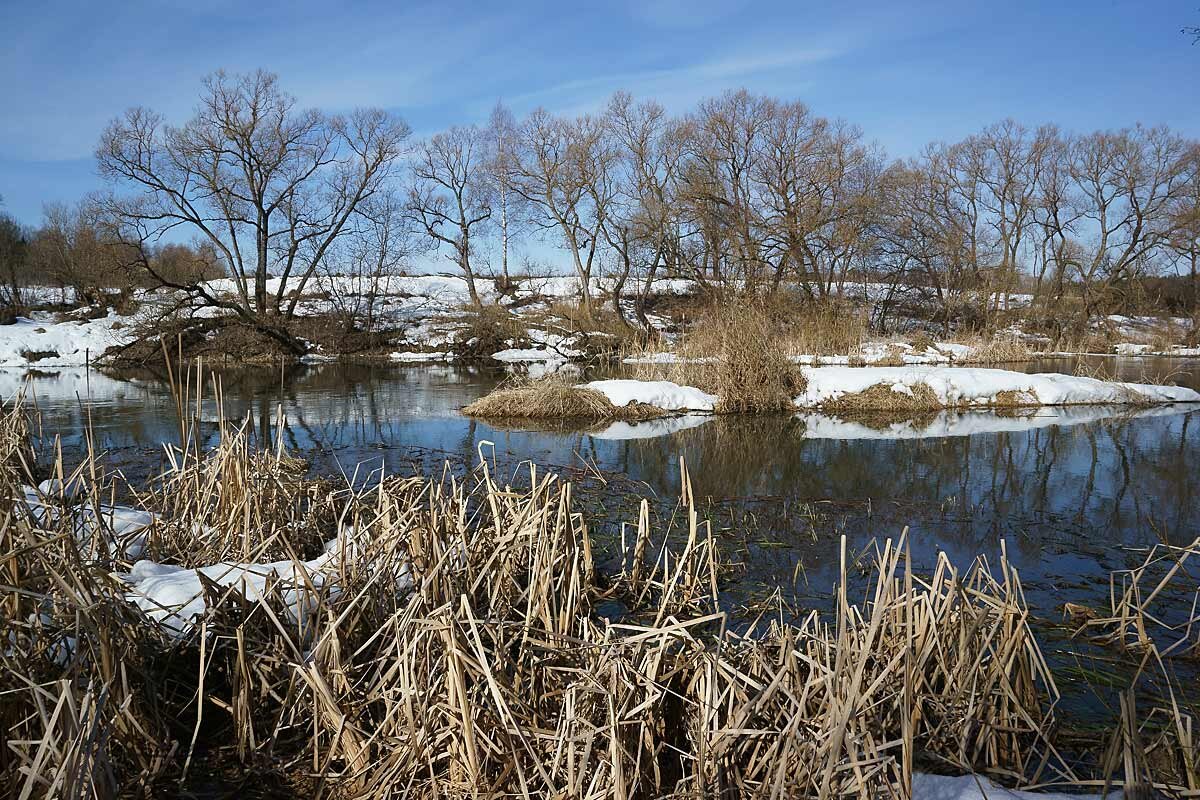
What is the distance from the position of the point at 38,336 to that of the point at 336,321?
983 centimetres

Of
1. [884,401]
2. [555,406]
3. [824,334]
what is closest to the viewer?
[555,406]

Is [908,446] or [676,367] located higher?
[676,367]

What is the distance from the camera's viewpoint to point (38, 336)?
84.6 ft

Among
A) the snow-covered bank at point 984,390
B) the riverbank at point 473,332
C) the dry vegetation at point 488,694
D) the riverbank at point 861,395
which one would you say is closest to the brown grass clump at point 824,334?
the riverbank at point 473,332

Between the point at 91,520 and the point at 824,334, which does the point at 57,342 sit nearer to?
the point at 824,334

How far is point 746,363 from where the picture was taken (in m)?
13.7

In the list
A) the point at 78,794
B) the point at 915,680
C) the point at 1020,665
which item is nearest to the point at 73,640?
the point at 78,794

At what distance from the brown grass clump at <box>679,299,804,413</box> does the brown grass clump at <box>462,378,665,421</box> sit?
1.39m

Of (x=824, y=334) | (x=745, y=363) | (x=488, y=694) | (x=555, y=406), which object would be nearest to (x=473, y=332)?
(x=824, y=334)

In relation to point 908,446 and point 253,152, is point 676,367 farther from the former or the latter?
point 253,152

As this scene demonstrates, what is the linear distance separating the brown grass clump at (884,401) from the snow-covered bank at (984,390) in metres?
0.04

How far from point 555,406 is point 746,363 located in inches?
144

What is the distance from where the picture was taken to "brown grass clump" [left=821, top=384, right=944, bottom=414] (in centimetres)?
1384

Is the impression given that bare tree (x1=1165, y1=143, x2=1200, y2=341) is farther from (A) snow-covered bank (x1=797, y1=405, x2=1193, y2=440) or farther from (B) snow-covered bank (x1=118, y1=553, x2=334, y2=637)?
(B) snow-covered bank (x1=118, y1=553, x2=334, y2=637)
